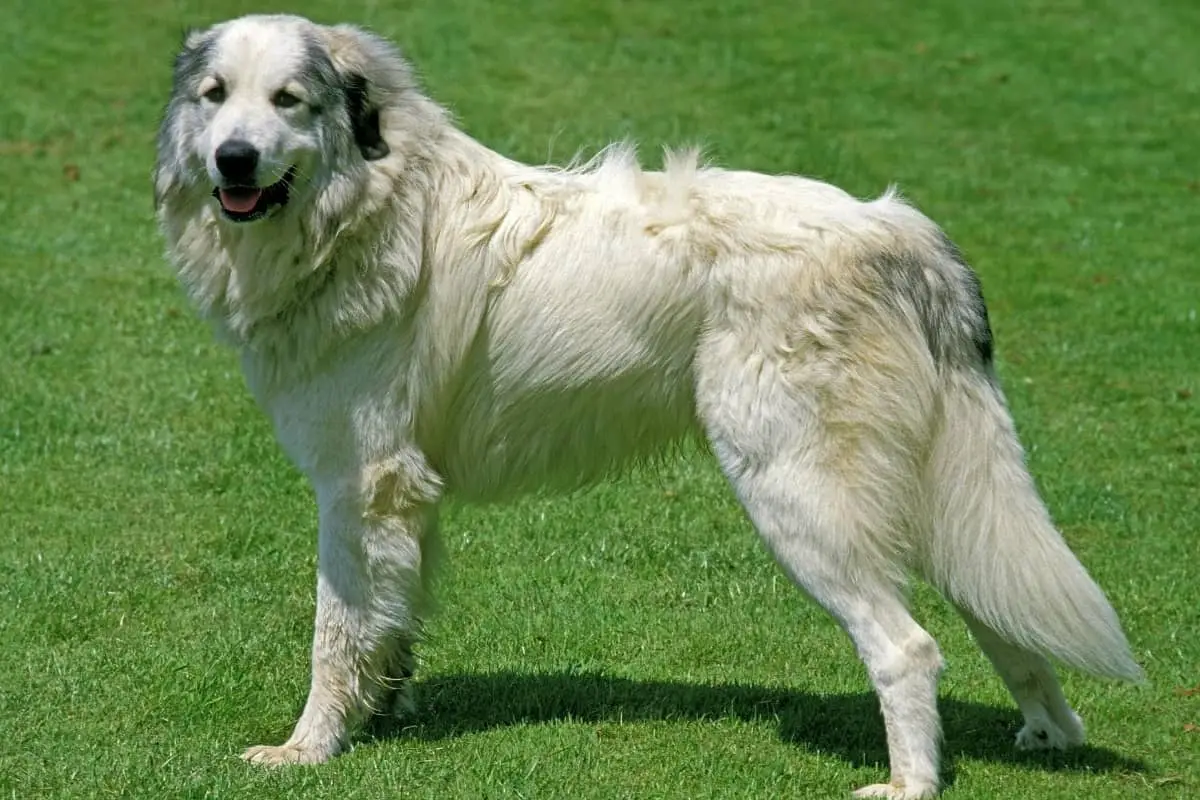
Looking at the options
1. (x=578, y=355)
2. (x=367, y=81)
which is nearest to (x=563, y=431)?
(x=578, y=355)

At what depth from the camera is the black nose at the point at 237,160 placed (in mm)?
5078

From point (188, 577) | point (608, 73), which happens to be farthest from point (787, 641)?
point (608, 73)

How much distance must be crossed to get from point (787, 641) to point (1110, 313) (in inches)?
252

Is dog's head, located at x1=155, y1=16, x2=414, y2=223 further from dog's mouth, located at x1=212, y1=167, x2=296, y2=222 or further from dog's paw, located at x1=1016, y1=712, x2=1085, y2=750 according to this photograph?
dog's paw, located at x1=1016, y1=712, x2=1085, y2=750

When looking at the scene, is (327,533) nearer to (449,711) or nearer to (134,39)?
(449,711)

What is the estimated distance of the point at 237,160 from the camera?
509cm

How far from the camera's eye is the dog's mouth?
5223mm

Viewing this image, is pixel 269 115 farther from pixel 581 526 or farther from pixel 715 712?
pixel 581 526

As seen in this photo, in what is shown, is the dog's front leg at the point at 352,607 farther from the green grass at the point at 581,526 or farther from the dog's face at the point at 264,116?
the dog's face at the point at 264,116

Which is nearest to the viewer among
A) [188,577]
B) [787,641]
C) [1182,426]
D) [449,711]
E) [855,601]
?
[855,601]

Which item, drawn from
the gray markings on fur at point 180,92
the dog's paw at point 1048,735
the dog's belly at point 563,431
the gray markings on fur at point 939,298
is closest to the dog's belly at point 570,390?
the dog's belly at point 563,431

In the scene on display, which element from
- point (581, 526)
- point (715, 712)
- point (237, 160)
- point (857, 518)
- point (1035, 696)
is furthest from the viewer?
point (581, 526)

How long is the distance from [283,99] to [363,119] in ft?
1.00

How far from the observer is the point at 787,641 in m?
6.62
